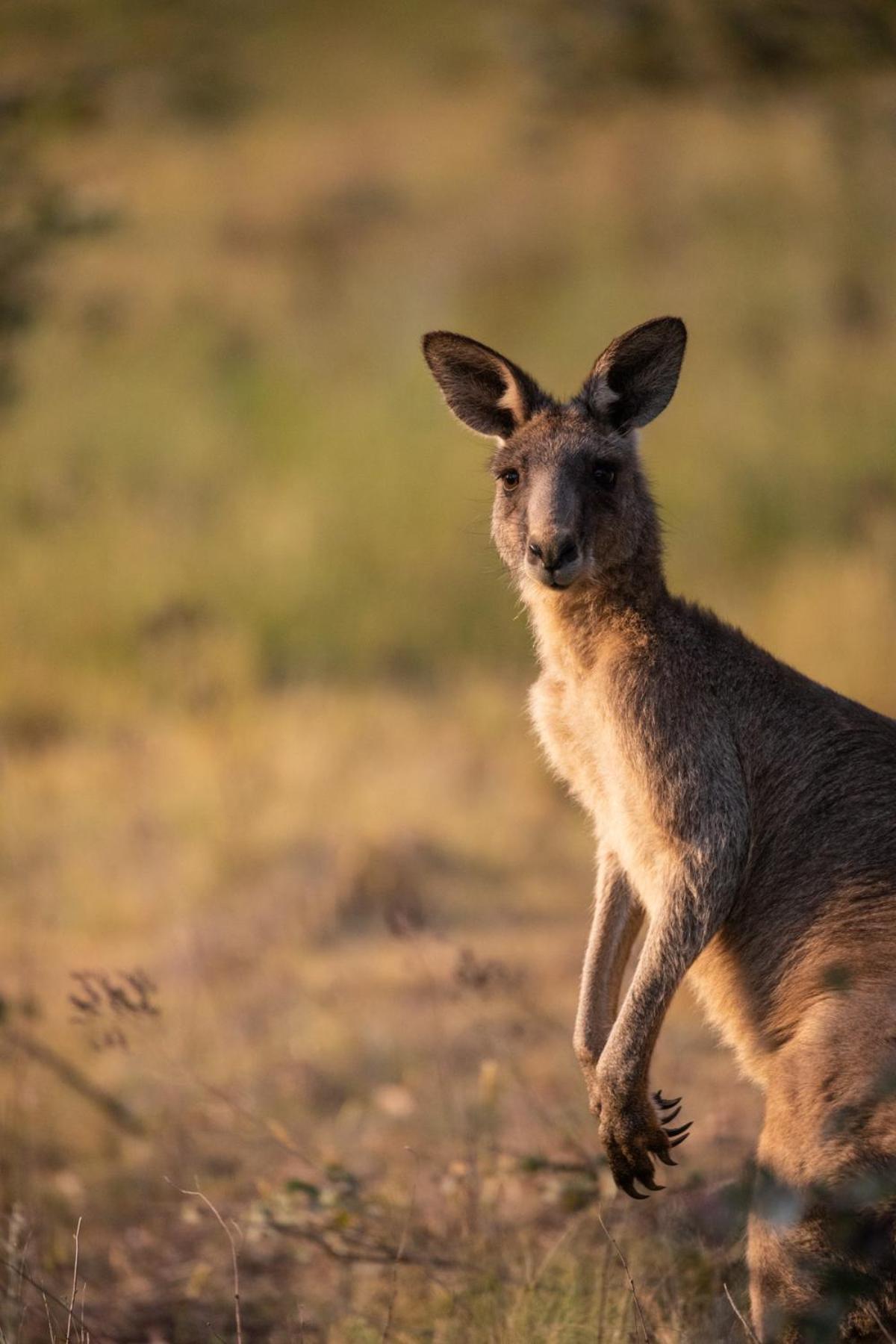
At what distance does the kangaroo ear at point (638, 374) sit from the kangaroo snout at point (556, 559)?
1.51ft

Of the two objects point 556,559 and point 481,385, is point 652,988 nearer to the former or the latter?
point 556,559

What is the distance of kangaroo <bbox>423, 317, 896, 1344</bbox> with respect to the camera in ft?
9.73

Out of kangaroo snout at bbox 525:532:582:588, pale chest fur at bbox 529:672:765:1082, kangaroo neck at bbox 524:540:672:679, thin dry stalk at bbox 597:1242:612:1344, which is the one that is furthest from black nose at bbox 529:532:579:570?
thin dry stalk at bbox 597:1242:612:1344

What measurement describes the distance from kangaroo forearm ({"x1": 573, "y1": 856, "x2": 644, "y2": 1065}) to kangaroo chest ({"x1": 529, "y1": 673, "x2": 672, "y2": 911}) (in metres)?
0.10

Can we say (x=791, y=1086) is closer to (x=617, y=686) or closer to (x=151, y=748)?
(x=617, y=686)

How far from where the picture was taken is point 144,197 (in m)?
31.4

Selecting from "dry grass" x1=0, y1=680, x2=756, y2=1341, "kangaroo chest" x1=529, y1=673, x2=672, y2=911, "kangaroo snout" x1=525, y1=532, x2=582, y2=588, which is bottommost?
"dry grass" x1=0, y1=680, x2=756, y2=1341

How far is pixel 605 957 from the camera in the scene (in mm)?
3896

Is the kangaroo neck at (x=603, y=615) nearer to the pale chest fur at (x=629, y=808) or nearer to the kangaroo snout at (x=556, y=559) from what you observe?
the pale chest fur at (x=629, y=808)

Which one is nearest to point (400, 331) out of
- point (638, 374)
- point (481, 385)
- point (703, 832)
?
point (481, 385)

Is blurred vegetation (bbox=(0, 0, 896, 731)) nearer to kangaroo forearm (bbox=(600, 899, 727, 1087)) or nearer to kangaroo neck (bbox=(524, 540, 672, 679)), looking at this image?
kangaroo neck (bbox=(524, 540, 672, 679))

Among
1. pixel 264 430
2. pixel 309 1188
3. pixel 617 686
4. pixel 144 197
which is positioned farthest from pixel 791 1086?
pixel 144 197

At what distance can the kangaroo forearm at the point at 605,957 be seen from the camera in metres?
3.83

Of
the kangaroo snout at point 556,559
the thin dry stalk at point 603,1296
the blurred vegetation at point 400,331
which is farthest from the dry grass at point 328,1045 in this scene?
the blurred vegetation at point 400,331
